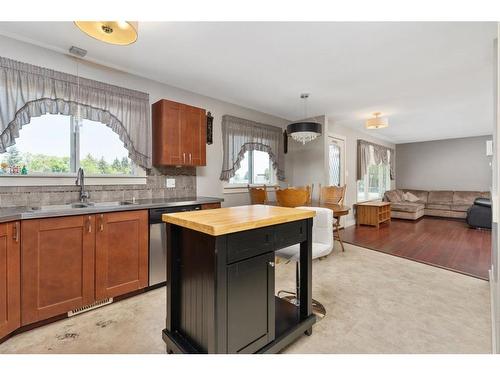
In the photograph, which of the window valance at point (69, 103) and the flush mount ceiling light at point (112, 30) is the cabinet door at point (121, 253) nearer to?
the window valance at point (69, 103)

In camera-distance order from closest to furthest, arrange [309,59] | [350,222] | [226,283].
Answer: [226,283], [309,59], [350,222]

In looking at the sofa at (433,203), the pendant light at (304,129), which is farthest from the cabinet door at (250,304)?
the sofa at (433,203)

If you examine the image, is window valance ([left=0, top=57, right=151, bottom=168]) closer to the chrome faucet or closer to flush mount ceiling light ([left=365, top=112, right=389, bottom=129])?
the chrome faucet

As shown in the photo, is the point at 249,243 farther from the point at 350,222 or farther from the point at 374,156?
the point at 374,156

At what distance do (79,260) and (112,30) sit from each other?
1824 millimetres

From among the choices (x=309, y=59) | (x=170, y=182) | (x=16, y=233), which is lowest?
(x=16, y=233)

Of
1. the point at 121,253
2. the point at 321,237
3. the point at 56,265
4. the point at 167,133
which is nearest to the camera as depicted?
the point at 56,265

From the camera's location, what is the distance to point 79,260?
2068mm

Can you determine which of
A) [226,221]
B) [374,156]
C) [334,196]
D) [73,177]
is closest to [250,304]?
[226,221]

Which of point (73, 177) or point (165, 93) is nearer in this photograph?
point (73, 177)

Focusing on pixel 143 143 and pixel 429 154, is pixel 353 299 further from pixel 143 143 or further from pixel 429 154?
pixel 429 154

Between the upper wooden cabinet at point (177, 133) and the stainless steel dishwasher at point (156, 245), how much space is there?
0.74 meters

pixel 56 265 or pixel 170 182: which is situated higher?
pixel 170 182
